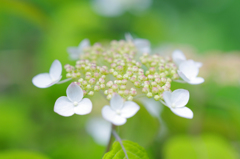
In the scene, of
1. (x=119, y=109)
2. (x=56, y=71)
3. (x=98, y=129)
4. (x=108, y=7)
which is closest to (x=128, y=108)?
(x=119, y=109)

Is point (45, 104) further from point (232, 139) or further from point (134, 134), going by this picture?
point (232, 139)

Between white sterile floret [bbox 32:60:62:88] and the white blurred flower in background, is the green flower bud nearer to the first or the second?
white sterile floret [bbox 32:60:62:88]

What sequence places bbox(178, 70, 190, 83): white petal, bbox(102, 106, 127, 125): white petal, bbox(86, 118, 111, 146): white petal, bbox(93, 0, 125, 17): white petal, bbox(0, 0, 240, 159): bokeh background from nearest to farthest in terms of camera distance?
bbox(102, 106, 127, 125): white petal → bbox(178, 70, 190, 83): white petal → bbox(0, 0, 240, 159): bokeh background → bbox(86, 118, 111, 146): white petal → bbox(93, 0, 125, 17): white petal

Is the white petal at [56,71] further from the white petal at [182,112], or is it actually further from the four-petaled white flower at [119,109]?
the white petal at [182,112]

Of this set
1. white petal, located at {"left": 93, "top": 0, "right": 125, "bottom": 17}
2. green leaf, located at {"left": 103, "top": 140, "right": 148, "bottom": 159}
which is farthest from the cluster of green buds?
white petal, located at {"left": 93, "top": 0, "right": 125, "bottom": 17}

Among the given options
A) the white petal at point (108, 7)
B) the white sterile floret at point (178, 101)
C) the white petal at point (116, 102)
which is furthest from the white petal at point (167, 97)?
the white petal at point (108, 7)
